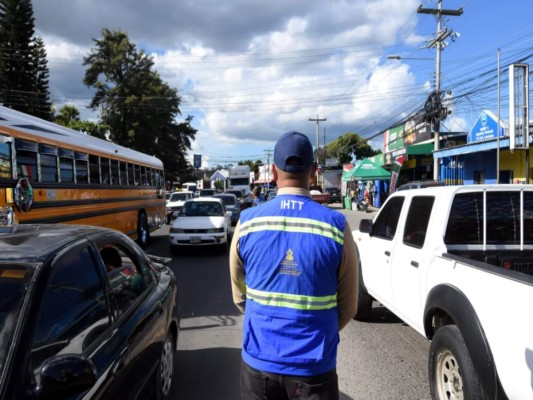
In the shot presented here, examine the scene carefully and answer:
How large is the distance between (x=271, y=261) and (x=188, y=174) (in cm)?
5789

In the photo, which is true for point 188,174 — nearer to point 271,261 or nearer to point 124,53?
point 124,53

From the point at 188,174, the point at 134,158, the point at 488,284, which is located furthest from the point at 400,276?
the point at 188,174

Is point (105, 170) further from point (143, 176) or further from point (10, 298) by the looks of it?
point (10, 298)

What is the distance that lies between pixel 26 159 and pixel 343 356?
237 inches

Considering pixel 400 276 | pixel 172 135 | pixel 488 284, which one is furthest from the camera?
pixel 172 135

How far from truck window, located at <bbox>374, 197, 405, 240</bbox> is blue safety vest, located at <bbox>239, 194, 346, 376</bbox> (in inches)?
134

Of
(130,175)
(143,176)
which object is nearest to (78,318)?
(130,175)

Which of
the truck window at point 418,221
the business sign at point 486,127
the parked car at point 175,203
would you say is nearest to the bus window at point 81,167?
the truck window at point 418,221

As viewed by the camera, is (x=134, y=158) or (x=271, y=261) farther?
(x=134, y=158)

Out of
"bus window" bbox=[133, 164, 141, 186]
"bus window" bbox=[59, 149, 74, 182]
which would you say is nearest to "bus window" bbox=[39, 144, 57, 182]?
"bus window" bbox=[59, 149, 74, 182]

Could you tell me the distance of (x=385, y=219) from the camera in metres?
5.60

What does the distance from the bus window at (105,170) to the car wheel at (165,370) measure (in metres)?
7.93

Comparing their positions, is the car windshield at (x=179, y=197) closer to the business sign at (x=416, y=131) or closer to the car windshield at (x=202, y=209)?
the car windshield at (x=202, y=209)

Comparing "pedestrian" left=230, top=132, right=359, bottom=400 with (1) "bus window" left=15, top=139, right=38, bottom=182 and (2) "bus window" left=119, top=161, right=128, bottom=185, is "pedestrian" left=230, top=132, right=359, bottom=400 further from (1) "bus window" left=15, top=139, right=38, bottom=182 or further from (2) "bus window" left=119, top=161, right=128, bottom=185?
(2) "bus window" left=119, top=161, right=128, bottom=185
